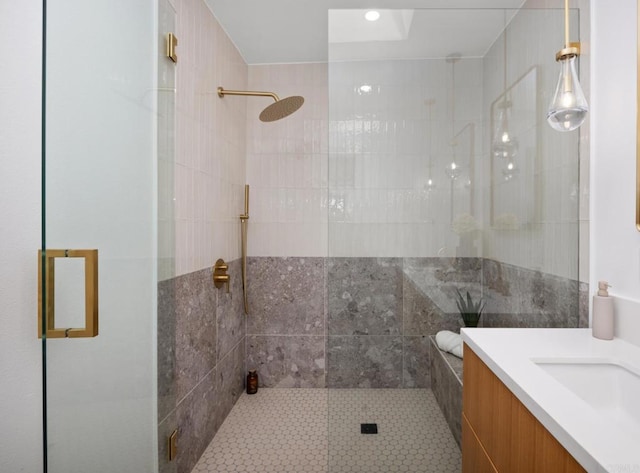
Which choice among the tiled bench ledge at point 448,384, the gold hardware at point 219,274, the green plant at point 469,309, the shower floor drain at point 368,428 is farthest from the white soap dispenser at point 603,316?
the gold hardware at point 219,274

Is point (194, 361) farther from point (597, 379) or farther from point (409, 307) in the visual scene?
point (597, 379)

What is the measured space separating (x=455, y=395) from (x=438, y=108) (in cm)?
123

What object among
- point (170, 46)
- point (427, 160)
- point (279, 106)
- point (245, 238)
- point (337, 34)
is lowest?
point (245, 238)

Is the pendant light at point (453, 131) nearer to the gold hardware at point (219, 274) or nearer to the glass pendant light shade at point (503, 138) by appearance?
the glass pendant light shade at point (503, 138)

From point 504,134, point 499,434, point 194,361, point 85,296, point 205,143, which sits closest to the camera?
point 85,296

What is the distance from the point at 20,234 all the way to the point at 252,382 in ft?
6.56

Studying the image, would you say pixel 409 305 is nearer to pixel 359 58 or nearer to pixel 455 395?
pixel 455 395

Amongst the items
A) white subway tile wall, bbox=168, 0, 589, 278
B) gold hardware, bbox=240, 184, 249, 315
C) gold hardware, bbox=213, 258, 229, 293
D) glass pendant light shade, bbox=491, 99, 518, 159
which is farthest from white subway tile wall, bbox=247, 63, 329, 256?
glass pendant light shade, bbox=491, 99, 518, 159

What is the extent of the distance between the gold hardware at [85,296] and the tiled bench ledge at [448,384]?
1283mm

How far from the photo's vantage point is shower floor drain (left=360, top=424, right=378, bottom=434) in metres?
1.48

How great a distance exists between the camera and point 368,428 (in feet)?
4.89

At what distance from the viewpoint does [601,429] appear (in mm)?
596

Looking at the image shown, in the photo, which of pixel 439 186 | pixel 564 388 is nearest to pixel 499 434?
A: pixel 564 388

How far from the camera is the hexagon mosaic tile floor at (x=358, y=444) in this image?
141 centimetres
